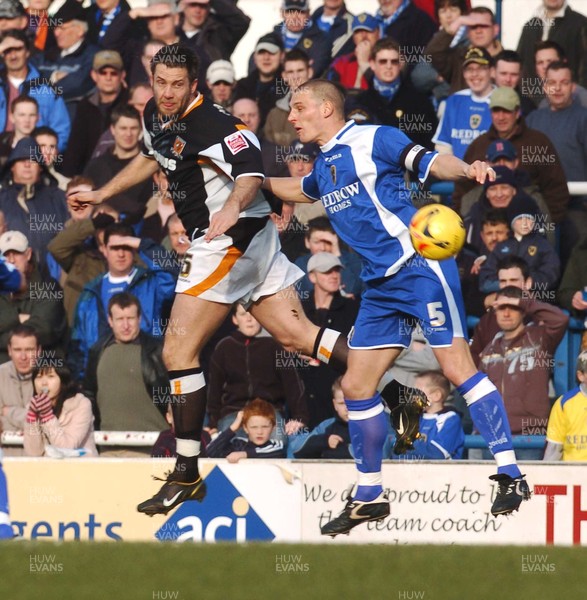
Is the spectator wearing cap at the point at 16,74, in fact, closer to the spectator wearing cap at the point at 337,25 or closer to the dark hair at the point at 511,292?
the spectator wearing cap at the point at 337,25

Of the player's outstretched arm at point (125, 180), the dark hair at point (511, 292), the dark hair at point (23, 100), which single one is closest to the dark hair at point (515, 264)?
the dark hair at point (511, 292)

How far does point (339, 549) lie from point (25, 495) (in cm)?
421

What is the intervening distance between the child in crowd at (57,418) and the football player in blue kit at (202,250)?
10.1 feet

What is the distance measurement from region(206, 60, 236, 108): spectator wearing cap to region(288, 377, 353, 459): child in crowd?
3.29 meters

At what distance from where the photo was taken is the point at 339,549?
7371 millimetres

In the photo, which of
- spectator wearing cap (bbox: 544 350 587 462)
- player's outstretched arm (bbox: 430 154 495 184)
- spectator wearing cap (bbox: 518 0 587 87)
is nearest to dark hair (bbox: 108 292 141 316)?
spectator wearing cap (bbox: 544 350 587 462)

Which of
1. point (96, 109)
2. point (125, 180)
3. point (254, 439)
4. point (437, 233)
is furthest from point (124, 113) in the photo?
point (437, 233)

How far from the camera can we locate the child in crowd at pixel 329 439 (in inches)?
431

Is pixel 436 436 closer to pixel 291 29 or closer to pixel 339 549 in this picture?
pixel 339 549

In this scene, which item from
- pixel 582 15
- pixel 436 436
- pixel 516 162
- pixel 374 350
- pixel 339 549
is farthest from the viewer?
pixel 582 15

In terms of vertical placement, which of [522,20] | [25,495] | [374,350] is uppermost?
[522,20]

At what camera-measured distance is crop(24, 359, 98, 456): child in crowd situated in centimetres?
1130

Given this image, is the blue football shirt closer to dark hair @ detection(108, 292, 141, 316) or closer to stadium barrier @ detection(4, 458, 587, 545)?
stadium barrier @ detection(4, 458, 587, 545)

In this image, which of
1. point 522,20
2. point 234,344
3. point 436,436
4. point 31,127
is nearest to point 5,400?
point 234,344
